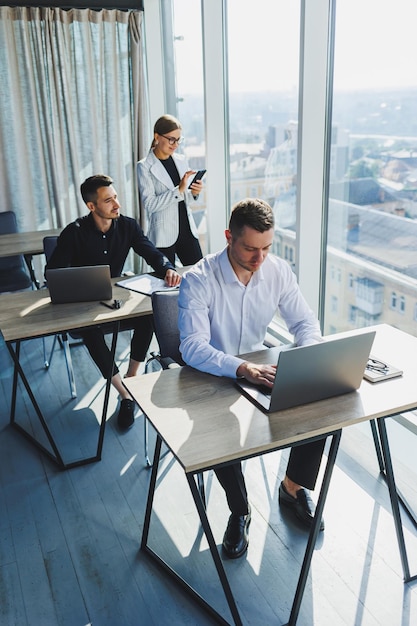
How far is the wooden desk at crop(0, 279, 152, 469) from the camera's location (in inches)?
102

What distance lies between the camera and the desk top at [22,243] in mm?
4004

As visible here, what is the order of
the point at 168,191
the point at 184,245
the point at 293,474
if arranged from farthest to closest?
the point at 184,245, the point at 168,191, the point at 293,474

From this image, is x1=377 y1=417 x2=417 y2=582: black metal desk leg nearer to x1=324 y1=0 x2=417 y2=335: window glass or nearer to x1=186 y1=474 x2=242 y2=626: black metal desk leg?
x1=186 y1=474 x2=242 y2=626: black metal desk leg

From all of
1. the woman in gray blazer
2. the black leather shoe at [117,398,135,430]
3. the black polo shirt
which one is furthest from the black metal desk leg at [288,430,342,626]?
the woman in gray blazer

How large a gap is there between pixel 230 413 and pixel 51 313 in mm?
1306

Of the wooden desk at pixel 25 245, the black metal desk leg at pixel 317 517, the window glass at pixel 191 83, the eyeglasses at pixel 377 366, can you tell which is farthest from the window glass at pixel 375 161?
the wooden desk at pixel 25 245

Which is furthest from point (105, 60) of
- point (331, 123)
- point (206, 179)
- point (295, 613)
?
point (295, 613)

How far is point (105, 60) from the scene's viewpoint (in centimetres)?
523

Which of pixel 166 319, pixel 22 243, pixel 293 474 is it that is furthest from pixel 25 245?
pixel 293 474

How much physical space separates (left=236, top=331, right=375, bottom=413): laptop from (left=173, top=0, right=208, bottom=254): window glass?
329 centimetres

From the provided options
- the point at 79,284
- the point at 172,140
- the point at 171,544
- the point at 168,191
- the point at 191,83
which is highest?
the point at 191,83

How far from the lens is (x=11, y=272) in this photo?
14.6ft

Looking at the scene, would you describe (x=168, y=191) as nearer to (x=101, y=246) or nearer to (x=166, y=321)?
(x=101, y=246)

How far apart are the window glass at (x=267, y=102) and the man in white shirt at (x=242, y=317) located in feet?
4.65
